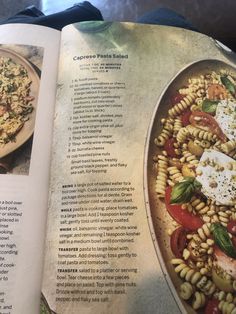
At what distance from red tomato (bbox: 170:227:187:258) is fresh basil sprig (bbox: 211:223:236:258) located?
30 mm

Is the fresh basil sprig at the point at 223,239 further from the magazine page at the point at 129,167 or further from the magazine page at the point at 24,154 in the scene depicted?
the magazine page at the point at 24,154

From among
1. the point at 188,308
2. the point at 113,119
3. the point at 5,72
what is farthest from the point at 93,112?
the point at 188,308

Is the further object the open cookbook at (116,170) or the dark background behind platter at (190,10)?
the dark background behind platter at (190,10)

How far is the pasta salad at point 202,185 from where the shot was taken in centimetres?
43

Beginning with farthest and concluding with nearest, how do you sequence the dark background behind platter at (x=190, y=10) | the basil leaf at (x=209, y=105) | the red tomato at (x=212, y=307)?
1. the dark background behind platter at (x=190, y=10)
2. the basil leaf at (x=209, y=105)
3. the red tomato at (x=212, y=307)

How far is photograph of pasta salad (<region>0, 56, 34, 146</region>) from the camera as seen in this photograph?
1.68 ft

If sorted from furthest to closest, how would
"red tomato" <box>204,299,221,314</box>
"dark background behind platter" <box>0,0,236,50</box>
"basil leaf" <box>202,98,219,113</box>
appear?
"dark background behind platter" <box>0,0,236,50</box> → "basil leaf" <box>202,98,219,113</box> → "red tomato" <box>204,299,221,314</box>

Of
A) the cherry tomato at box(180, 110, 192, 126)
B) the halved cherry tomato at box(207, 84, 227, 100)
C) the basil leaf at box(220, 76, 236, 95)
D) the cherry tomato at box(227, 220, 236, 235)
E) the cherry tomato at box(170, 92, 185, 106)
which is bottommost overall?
the cherry tomato at box(227, 220, 236, 235)

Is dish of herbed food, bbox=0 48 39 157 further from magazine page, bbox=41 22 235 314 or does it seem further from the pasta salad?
the pasta salad

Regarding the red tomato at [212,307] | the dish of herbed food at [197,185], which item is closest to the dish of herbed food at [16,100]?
the dish of herbed food at [197,185]

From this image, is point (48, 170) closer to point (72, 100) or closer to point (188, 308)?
point (72, 100)

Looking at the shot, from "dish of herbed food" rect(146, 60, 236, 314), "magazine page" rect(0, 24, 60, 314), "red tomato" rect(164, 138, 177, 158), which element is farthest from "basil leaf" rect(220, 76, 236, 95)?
"magazine page" rect(0, 24, 60, 314)

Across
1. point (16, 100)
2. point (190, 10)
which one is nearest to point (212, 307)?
point (16, 100)

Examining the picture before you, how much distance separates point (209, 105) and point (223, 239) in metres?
0.16
